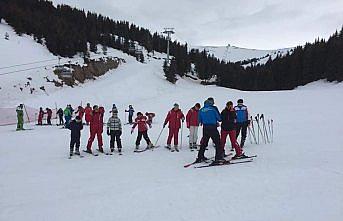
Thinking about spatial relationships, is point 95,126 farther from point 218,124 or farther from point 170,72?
point 170,72

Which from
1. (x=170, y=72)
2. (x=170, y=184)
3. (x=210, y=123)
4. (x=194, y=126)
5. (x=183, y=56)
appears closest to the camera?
(x=170, y=184)

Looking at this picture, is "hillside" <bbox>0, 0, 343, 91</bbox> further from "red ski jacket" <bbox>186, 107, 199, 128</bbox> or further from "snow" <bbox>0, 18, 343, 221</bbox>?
"red ski jacket" <bbox>186, 107, 199, 128</bbox>

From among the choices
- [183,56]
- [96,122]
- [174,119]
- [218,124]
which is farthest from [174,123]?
[183,56]

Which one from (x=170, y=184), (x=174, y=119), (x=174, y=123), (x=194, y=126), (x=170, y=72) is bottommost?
(x=170, y=184)

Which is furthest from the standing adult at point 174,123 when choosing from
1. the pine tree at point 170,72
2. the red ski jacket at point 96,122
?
the pine tree at point 170,72

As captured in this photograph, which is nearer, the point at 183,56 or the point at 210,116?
the point at 210,116

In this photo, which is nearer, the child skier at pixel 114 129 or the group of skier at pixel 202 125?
the group of skier at pixel 202 125

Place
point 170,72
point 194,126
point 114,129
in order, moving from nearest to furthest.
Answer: point 114,129 → point 194,126 → point 170,72

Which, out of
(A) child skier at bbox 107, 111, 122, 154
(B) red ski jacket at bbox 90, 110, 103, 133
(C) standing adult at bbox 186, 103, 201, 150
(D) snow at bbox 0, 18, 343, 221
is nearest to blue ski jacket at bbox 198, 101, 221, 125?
(D) snow at bbox 0, 18, 343, 221

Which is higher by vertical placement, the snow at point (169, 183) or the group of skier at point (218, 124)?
the group of skier at point (218, 124)

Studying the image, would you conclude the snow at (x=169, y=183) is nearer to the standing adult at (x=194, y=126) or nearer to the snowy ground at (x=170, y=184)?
the snowy ground at (x=170, y=184)

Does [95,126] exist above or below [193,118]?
below

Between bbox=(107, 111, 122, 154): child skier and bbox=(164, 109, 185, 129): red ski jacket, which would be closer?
bbox=(107, 111, 122, 154): child skier

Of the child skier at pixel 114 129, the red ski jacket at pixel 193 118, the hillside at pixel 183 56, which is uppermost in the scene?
the hillside at pixel 183 56
